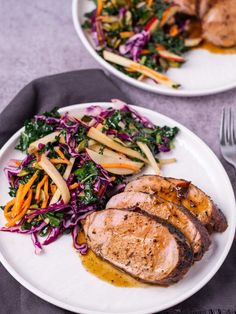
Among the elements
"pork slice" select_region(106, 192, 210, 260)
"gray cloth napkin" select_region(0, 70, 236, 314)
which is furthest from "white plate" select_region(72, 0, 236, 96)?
"pork slice" select_region(106, 192, 210, 260)

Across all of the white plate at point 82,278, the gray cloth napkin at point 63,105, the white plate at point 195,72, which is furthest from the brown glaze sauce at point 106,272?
the white plate at point 195,72

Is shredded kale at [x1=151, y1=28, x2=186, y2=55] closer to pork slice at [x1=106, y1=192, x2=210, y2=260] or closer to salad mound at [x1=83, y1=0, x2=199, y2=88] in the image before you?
salad mound at [x1=83, y1=0, x2=199, y2=88]

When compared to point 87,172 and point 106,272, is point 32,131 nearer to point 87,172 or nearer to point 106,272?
point 87,172

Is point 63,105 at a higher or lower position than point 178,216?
higher

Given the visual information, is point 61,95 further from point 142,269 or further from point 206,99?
point 142,269

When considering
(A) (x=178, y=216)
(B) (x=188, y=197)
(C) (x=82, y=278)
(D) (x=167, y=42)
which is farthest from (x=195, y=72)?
(C) (x=82, y=278)

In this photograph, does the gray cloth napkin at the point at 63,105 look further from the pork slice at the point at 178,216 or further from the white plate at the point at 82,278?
the pork slice at the point at 178,216
